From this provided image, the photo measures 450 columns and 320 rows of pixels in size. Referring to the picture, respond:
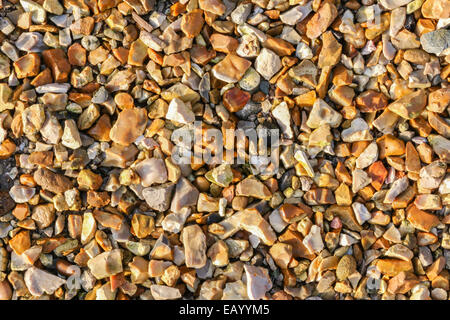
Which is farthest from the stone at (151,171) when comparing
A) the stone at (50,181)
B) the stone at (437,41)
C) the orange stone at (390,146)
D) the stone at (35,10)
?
the stone at (437,41)

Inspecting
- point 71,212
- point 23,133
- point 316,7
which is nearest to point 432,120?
point 316,7

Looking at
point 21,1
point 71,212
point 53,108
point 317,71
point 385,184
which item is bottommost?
point 71,212

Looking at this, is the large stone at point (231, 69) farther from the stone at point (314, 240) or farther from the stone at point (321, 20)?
the stone at point (314, 240)

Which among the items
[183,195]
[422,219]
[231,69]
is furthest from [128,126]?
[422,219]

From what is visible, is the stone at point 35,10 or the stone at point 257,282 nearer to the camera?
the stone at point 257,282

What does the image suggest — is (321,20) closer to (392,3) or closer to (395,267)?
(392,3)

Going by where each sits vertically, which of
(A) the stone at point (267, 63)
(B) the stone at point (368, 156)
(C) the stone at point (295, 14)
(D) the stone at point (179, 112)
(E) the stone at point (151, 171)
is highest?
(C) the stone at point (295, 14)

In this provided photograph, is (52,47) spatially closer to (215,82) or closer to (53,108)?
(53,108)
